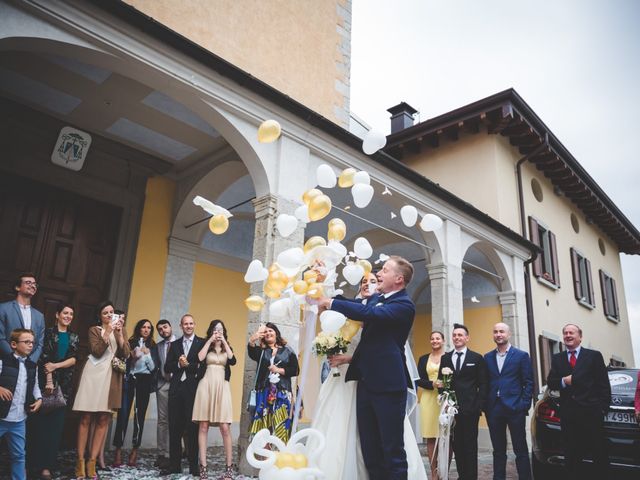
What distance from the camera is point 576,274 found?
17172 millimetres

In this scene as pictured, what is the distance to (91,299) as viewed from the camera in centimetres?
808

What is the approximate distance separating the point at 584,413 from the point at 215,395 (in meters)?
4.07

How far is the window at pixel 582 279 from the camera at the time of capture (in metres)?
17.0

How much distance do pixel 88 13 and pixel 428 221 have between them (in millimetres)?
4325

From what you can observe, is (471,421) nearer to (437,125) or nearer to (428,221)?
(428,221)

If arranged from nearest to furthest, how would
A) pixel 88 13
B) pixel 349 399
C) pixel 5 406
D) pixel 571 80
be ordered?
pixel 349 399 → pixel 5 406 → pixel 88 13 → pixel 571 80

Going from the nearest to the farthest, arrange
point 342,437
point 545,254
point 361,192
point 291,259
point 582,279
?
point 342,437 < point 291,259 < point 361,192 < point 545,254 < point 582,279

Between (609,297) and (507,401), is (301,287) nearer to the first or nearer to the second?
(507,401)

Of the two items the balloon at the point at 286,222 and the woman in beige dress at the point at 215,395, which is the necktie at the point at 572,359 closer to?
the balloon at the point at 286,222

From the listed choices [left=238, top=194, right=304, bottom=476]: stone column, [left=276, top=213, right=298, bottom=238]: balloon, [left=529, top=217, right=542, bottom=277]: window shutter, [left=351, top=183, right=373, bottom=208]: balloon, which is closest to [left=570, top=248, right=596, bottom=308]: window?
[left=529, top=217, right=542, bottom=277]: window shutter

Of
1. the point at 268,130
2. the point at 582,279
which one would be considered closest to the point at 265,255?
the point at 268,130

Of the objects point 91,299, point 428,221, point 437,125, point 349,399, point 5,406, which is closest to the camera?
point 349,399

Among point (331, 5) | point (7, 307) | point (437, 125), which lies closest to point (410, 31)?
point (437, 125)

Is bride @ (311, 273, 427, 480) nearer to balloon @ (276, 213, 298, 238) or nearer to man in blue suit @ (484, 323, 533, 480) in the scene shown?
balloon @ (276, 213, 298, 238)
